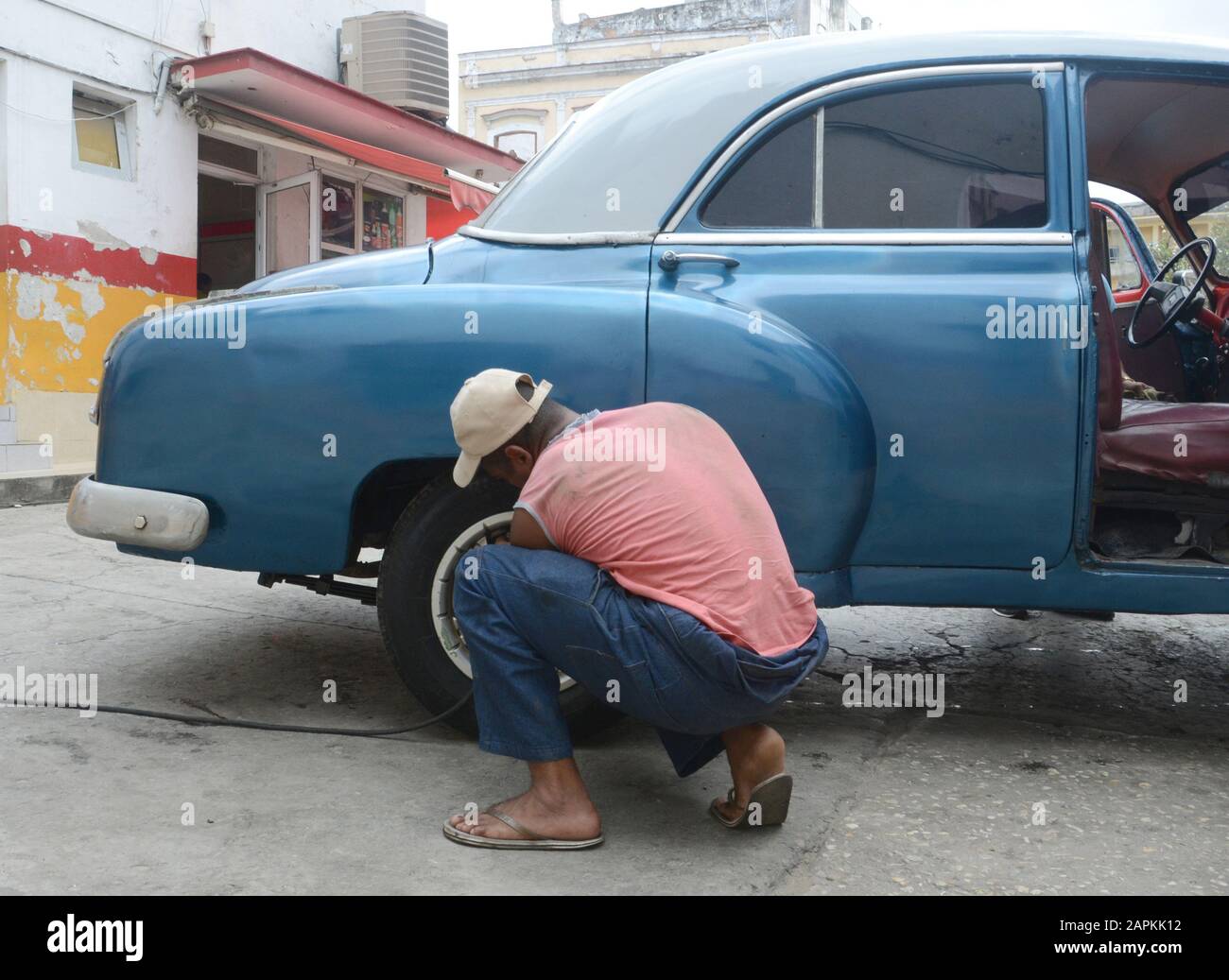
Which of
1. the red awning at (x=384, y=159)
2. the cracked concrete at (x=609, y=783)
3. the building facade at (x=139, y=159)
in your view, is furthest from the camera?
the red awning at (x=384, y=159)

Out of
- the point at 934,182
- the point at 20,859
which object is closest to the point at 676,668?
the point at 20,859

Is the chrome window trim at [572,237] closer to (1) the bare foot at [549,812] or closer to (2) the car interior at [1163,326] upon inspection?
(2) the car interior at [1163,326]

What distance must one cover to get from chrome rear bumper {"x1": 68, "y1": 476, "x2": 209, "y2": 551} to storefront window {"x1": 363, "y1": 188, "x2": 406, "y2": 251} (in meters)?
10.8

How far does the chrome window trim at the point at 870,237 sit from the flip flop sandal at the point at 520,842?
1595mm

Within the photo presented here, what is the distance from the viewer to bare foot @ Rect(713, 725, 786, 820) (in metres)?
2.54

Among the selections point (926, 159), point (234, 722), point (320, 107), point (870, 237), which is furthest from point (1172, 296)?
point (320, 107)

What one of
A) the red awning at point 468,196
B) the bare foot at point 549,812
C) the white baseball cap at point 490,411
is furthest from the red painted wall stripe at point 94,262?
the bare foot at point 549,812

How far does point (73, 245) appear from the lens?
9.55 m

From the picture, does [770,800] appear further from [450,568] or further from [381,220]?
[381,220]

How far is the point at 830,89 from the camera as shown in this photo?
3.17 meters

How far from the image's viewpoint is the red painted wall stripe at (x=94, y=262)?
29.7 feet
